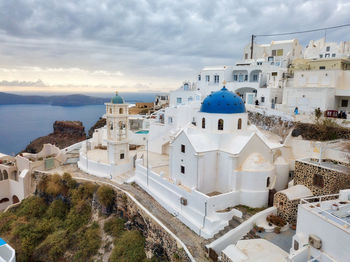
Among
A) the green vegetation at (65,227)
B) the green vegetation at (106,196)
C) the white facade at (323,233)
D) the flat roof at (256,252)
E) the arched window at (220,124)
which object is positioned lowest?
the green vegetation at (65,227)

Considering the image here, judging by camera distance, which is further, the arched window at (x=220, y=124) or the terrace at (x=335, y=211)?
the arched window at (x=220, y=124)

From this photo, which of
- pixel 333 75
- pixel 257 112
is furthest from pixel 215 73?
pixel 333 75

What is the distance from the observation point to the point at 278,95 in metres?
28.3

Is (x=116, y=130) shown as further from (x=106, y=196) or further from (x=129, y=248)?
(x=129, y=248)

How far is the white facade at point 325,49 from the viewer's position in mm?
37434

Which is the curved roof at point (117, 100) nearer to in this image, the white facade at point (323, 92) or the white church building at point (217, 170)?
the white church building at point (217, 170)

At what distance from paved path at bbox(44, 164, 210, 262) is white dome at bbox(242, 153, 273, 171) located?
17.4 ft

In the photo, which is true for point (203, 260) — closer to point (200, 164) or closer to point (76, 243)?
point (200, 164)

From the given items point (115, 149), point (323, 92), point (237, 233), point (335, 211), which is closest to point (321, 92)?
point (323, 92)

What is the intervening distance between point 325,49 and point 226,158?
112ft

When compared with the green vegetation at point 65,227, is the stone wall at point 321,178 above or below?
above

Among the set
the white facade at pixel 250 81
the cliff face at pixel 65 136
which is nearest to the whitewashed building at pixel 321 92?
the white facade at pixel 250 81

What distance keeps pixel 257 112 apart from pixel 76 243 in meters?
20.2

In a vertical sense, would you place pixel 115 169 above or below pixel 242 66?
below
